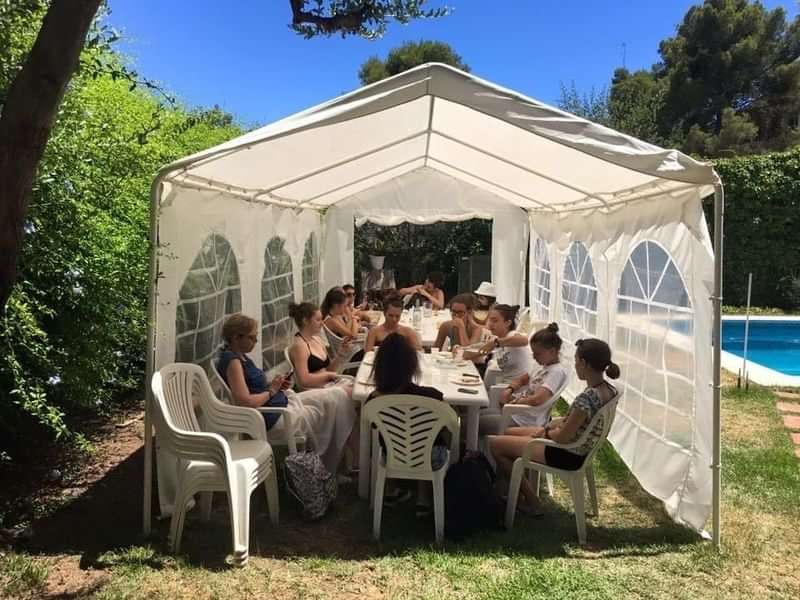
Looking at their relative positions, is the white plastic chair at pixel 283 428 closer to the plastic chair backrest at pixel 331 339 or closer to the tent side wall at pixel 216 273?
the tent side wall at pixel 216 273

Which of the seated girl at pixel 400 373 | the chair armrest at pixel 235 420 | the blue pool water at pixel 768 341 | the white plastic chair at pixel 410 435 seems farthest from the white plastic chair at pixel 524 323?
the blue pool water at pixel 768 341

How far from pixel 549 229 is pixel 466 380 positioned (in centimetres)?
483

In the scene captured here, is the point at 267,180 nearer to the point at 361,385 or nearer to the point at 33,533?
the point at 361,385

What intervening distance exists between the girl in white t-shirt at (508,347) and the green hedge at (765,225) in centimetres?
1063

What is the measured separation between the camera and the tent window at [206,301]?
445cm

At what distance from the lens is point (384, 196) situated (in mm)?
10477

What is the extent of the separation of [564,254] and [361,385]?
4.34 meters

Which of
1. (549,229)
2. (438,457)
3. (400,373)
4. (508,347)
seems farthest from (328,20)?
(549,229)

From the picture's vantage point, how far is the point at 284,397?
4301mm

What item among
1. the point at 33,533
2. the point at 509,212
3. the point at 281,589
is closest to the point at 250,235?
the point at 33,533

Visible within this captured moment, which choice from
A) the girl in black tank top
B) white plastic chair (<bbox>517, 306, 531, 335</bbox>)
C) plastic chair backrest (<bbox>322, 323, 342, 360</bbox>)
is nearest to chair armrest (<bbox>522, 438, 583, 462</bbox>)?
the girl in black tank top

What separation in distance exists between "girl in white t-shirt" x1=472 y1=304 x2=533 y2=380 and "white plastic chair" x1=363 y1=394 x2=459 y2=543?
4.91 ft

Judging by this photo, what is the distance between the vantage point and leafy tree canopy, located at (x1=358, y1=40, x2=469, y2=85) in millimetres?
28403

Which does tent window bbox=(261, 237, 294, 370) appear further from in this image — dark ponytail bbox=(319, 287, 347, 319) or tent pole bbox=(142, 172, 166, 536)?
tent pole bbox=(142, 172, 166, 536)
